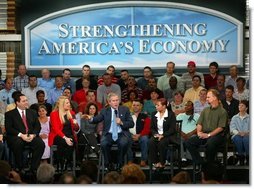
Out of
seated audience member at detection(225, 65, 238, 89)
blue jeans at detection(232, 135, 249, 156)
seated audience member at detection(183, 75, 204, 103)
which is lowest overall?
blue jeans at detection(232, 135, 249, 156)

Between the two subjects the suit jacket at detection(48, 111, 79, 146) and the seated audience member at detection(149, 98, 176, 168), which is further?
the suit jacket at detection(48, 111, 79, 146)

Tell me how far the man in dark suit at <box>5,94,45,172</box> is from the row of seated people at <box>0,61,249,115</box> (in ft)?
3.61

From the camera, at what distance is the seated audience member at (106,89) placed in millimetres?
12117

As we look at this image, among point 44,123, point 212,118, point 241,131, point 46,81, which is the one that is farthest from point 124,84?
point 241,131

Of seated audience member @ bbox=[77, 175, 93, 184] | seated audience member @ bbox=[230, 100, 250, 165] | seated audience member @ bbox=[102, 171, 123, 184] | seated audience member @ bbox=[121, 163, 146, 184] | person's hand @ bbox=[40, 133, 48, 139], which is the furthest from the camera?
person's hand @ bbox=[40, 133, 48, 139]

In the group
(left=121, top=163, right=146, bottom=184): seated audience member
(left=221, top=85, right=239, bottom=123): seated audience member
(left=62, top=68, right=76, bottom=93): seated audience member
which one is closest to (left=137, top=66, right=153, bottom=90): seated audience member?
(left=62, top=68, right=76, bottom=93): seated audience member

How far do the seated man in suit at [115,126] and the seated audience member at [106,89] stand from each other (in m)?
0.98

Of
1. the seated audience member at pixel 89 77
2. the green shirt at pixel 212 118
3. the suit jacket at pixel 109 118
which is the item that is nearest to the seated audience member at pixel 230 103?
the green shirt at pixel 212 118

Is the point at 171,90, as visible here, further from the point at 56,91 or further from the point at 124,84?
the point at 56,91

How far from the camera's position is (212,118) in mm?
10906

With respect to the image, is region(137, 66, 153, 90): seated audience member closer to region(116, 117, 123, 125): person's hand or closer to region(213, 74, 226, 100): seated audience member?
region(213, 74, 226, 100): seated audience member

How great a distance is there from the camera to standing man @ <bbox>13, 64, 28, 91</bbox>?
41.4ft

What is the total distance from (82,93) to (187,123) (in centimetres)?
174

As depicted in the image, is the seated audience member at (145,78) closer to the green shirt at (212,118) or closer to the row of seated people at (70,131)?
the row of seated people at (70,131)
